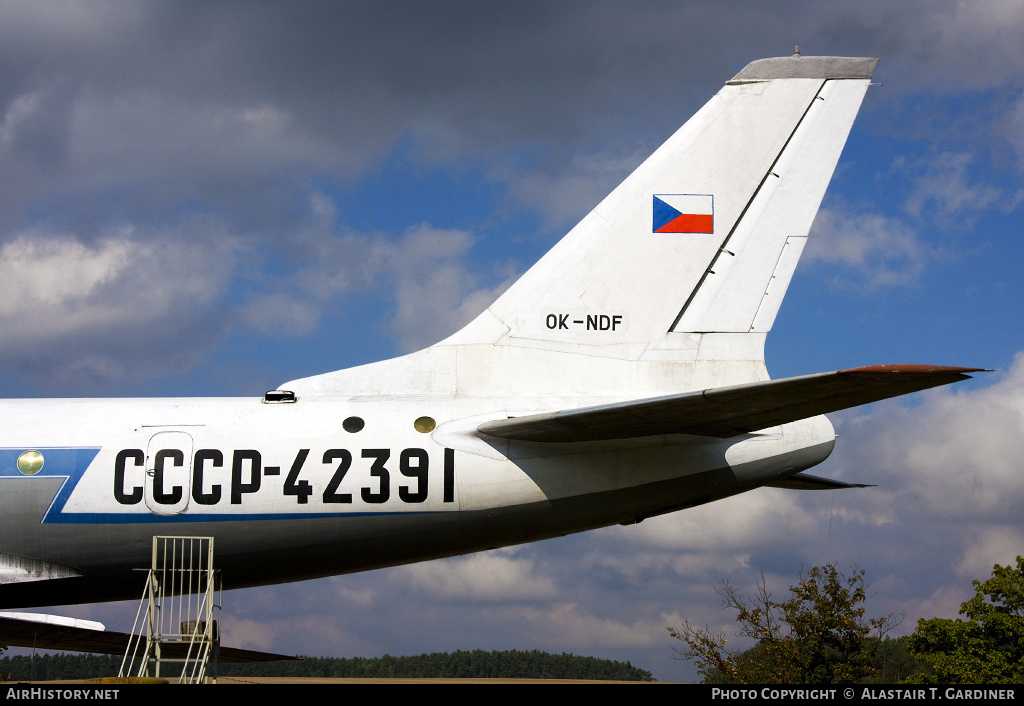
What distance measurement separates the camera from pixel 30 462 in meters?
10.0

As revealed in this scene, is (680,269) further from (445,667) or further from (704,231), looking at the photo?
(445,667)

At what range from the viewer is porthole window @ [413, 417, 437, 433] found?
1014 cm

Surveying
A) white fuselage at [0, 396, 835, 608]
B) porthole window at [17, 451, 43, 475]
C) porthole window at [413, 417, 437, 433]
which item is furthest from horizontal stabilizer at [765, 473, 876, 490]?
porthole window at [17, 451, 43, 475]

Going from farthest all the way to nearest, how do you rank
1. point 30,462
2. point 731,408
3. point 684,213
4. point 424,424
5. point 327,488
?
point 684,213, point 424,424, point 30,462, point 327,488, point 731,408

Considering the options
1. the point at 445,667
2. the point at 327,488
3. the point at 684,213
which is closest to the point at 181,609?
the point at 327,488

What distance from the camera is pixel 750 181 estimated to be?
37.7ft

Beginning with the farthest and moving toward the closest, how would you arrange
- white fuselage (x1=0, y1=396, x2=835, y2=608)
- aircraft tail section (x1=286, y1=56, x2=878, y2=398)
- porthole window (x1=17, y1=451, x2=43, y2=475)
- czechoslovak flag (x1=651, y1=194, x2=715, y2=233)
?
czechoslovak flag (x1=651, y1=194, x2=715, y2=233) → aircraft tail section (x1=286, y1=56, x2=878, y2=398) → porthole window (x1=17, y1=451, x2=43, y2=475) → white fuselage (x1=0, y1=396, x2=835, y2=608)

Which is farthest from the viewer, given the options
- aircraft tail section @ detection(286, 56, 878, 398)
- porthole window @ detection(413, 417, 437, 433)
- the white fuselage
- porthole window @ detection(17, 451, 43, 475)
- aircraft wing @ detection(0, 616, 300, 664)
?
aircraft wing @ detection(0, 616, 300, 664)

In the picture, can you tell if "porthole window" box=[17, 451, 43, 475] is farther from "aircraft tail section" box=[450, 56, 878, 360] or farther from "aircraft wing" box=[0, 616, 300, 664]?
"aircraft wing" box=[0, 616, 300, 664]

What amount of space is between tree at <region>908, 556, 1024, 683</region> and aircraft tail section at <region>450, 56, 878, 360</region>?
37674 millimetres

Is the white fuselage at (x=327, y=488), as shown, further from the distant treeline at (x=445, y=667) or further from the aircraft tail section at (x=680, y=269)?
the distant treeline at (x=445, y=667)

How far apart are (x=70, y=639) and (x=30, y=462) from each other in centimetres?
878
